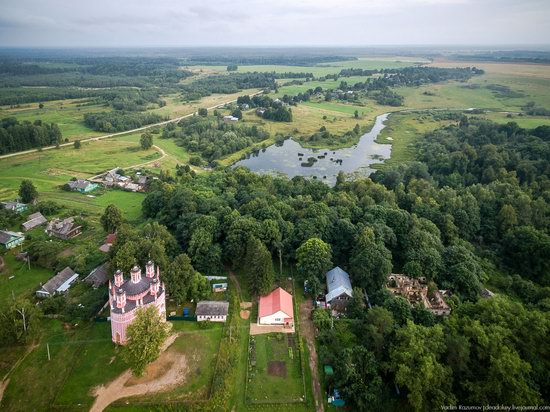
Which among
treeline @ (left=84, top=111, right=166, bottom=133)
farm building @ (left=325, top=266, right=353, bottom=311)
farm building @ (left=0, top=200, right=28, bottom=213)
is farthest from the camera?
treeline @ (left=84, top=111, right=166, bottom=133)

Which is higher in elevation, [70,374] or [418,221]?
→ [418,221]

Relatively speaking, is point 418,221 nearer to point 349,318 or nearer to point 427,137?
point 349,318

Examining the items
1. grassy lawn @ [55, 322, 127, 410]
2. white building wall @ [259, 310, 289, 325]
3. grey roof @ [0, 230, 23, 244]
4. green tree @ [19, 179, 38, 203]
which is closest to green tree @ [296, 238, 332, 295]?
white building wall @ [259, 310, 289, 325]

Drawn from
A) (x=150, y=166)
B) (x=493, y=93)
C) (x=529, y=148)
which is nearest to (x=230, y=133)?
(x=150, y=166)

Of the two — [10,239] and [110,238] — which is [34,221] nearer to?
[10,239]

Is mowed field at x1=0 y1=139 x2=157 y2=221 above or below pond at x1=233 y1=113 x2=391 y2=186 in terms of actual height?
above

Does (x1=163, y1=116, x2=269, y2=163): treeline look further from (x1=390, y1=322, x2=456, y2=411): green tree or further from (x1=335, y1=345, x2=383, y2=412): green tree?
(x1=390, y1=322, x2=456, y2=411): green tree

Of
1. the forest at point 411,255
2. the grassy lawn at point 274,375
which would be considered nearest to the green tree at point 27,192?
the forest at point 411,255

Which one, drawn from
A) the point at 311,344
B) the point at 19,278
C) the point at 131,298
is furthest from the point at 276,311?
the point at 19,278
